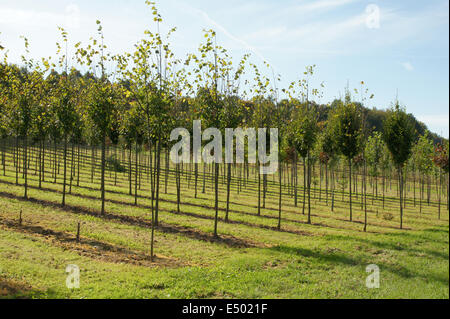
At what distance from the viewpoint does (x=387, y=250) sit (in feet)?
43.3

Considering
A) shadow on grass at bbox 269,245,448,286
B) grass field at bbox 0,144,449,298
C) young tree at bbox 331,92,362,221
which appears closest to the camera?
grass field at bbox 0,144,449,298

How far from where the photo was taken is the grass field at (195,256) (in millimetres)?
9531

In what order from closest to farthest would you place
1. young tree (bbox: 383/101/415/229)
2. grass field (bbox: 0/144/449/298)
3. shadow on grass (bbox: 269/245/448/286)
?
grass field (bbox: 0/144/449/298) → shadow on grass (bbox: 269/245/448/286) → young tree (bbox: 383/101/415/229)

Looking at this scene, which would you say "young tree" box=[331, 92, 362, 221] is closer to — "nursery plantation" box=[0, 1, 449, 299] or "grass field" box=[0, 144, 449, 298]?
"nursery plantation" box=[0, 1, 449, 299]

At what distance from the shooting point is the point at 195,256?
14.1m

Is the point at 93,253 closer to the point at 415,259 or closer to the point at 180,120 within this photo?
the point at 415,259

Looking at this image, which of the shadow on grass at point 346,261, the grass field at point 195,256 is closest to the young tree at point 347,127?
the grass field at point 195,256

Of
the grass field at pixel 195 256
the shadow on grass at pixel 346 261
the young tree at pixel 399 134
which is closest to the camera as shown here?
the grass field at pixel 195 256

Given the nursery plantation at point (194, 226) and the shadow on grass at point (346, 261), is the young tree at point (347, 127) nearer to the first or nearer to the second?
the nursery plantation at point (194, 226)

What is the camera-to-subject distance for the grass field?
9531 mm

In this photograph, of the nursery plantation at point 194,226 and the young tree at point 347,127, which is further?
the young tree at point 347,127

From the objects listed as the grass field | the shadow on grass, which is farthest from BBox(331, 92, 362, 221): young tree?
the shadow on grass
